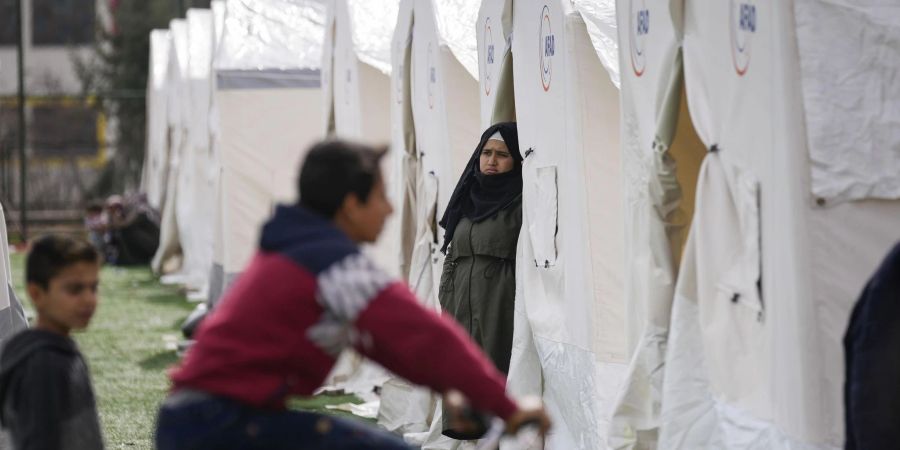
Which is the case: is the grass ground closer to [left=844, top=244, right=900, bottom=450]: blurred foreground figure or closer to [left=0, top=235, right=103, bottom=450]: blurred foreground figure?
[left=0, top=235, right=103, bottom=450]: blurred foreground figure

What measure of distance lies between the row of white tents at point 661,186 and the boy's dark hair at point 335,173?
1855mm

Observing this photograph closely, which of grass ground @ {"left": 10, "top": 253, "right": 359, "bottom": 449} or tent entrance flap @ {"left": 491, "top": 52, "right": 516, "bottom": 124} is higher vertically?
tent entrance flap @ {"left": 491, "top": 52, "right": 516, "bottom": 124}

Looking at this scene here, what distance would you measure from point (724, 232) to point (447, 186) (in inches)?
159

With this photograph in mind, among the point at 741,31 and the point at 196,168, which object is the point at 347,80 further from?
the point at 741,31

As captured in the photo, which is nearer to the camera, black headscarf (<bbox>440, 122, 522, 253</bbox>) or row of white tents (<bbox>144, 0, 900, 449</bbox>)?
row of white tents (<bbox>144, 0, 900, 449</bbox>)

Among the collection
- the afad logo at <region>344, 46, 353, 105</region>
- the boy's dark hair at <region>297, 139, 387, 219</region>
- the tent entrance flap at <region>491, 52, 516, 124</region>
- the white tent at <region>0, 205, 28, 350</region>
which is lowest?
the white tent at <region>0, 205, 28, 350</region>

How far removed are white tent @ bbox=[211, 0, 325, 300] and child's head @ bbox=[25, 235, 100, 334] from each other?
1070 centimetres

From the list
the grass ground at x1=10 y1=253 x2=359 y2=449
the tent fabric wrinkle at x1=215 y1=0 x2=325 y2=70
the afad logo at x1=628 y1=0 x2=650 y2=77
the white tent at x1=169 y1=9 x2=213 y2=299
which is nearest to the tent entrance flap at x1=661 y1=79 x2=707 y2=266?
the afad logo at x1=628 y1=0 x2=650 y2=77

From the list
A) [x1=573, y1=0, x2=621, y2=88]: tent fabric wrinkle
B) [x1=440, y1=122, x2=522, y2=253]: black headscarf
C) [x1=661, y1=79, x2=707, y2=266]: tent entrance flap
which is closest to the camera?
[x1=661, y1=79, x2=707, y2=266]: tent entrance flap

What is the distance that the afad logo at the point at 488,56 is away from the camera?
8.81 m

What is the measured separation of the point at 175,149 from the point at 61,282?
18222mm

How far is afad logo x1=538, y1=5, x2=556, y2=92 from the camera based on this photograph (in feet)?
25.3

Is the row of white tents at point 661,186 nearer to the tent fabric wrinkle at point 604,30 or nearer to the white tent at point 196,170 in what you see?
the tent fabric wrinkle at point 604,30

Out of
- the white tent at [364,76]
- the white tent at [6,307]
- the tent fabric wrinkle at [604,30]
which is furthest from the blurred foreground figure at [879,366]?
the white tent at [364,76]
